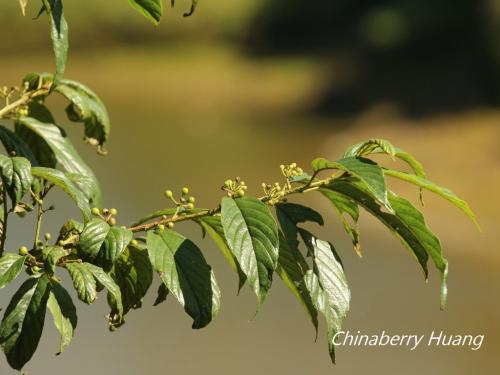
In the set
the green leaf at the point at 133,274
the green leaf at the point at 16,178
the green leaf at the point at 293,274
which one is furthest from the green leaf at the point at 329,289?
the green leaf at the point at 16,178

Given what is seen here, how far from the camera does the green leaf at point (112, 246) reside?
0.81 m

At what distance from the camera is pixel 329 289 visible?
33.8 inches

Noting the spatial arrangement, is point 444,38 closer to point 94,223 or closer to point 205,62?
point 205,62

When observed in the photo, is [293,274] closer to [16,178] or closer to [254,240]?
[254,240]

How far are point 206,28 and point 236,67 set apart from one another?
4.12 ft

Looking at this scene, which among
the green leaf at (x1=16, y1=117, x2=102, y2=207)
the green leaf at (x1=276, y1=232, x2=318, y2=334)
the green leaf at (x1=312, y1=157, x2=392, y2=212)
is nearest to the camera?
the green leaf at (x1=312, y1=157, x2=392, y2=212)

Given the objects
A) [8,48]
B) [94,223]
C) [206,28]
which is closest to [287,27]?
[206,28]

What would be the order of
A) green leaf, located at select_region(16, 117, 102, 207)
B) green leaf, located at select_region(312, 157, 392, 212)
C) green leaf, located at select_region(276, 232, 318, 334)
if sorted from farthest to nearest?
green leaf, located at select_region(16, 117, 102, 207)
green leaf, located at select_region(276, 232, 318, 334)
green leaf, located at select_region(312, 157, 392, 212)

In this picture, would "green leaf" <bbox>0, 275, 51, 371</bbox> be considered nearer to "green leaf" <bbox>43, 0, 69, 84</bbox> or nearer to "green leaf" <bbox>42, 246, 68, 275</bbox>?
"green leaf" <bbox>42, 246, 68, 275</bbox>

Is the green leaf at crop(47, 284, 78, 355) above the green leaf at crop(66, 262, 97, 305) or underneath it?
underneath

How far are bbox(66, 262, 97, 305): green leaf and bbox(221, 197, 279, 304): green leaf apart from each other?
0.41 ft

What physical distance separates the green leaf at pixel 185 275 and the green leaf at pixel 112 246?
0.03 meters

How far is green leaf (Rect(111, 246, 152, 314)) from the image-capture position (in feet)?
2.97

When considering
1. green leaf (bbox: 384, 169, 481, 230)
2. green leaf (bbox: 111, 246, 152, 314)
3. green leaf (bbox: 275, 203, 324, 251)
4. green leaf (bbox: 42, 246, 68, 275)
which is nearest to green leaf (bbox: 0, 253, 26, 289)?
green leaf (bbox: 42, 246, 68, 275)
